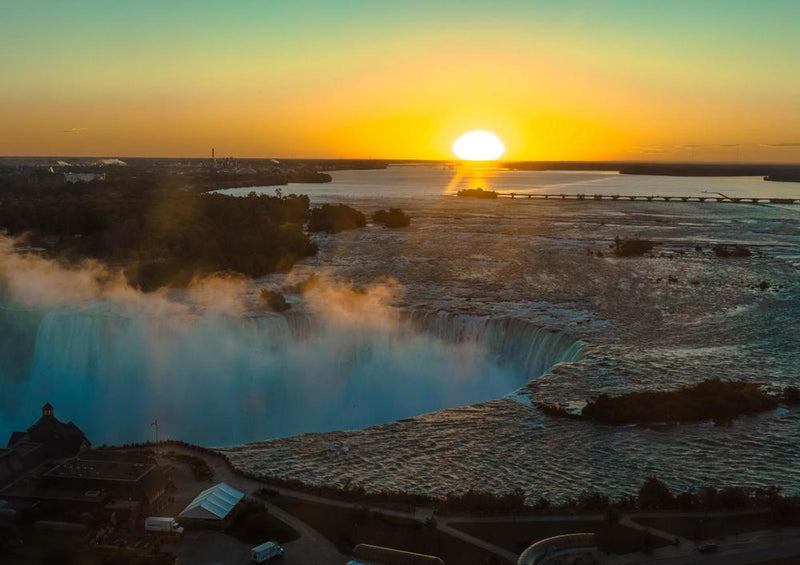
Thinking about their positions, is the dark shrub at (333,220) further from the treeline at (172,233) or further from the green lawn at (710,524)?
the green lawn at (710,524)

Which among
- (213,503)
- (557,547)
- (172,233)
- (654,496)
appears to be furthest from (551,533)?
(172,233)

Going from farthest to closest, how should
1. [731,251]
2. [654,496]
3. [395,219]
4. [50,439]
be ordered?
1. [395,219]
2. [731,251]
3. [50,439]
4. [654,496]

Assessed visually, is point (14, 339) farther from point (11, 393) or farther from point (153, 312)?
point (153, 312)

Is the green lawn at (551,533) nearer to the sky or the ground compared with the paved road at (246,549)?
nearer to the sky

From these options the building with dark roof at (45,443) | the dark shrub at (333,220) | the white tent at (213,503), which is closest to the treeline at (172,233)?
the dark shrub at (333,220)

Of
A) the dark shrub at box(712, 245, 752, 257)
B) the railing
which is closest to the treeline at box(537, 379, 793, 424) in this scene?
the railing

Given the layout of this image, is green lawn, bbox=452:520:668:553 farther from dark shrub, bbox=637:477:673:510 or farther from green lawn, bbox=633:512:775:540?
dark shrub, bbox=637:477:673:510

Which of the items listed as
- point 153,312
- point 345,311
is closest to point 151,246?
point 153,312

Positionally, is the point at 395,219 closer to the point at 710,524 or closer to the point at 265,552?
the point at 710,524
